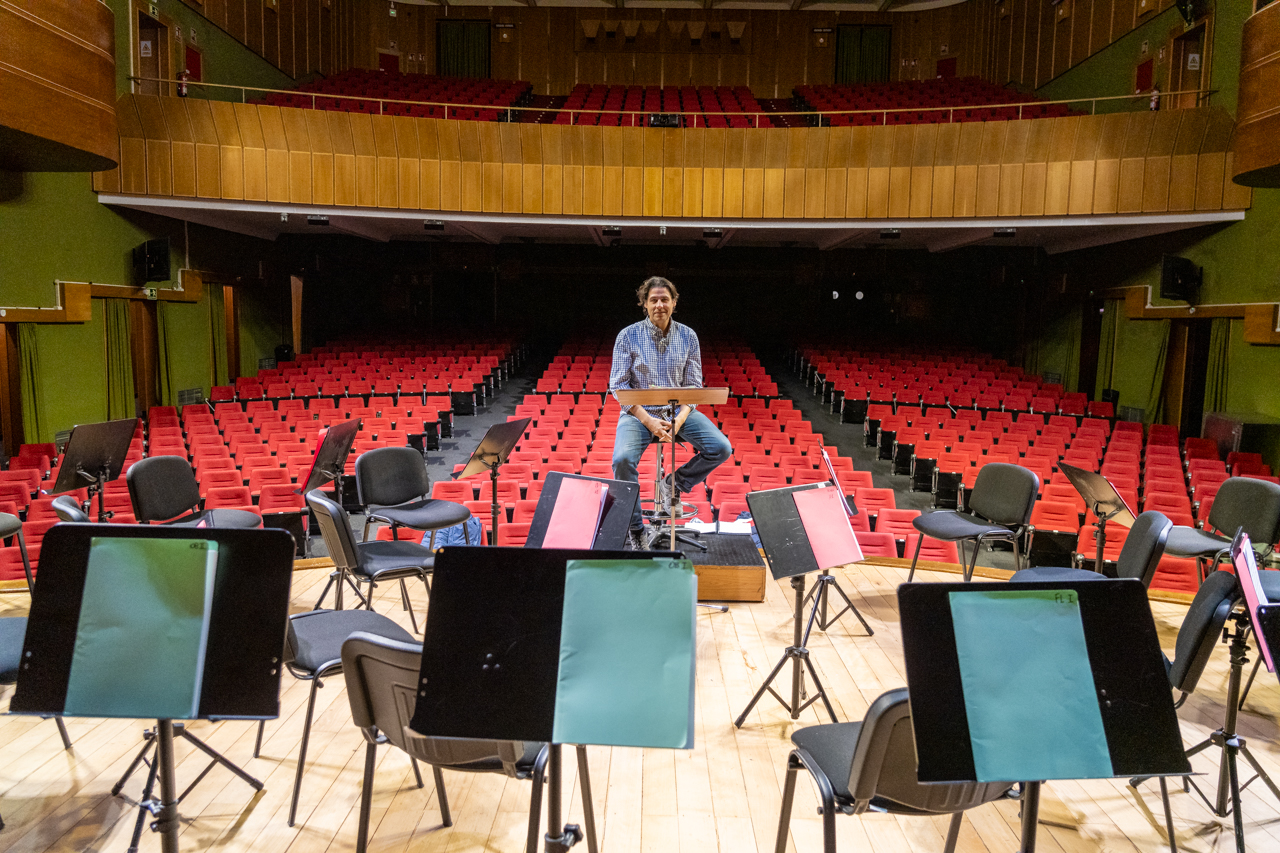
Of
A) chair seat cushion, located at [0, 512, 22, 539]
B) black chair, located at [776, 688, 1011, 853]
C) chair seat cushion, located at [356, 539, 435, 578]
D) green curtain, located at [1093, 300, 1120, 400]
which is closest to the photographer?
black chair, located at [776, 688, 1011, 853]

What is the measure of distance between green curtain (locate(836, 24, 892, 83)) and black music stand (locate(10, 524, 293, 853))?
16464 mm

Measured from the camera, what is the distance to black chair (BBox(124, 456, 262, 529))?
3.95 meters

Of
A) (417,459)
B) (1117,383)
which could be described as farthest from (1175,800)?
(1117,383)

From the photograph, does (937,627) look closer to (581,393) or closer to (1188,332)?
(581,393)

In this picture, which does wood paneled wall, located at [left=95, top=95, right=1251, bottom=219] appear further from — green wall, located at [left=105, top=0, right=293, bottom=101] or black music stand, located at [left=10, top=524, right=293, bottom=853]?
black music stand, located at [left=10, top=524, right=293, bottom=853]

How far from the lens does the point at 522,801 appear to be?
2443mm

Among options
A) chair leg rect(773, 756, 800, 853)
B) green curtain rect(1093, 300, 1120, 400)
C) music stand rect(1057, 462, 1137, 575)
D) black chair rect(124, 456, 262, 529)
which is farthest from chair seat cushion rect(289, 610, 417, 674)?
green curtain rect(1093, 300, 1120, 400)

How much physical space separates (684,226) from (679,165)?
0.76 meters

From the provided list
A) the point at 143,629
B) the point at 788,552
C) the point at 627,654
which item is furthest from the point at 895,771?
the point at 143,629

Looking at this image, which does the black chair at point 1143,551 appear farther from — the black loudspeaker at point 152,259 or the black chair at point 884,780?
the black loudspeaker at point 152,259

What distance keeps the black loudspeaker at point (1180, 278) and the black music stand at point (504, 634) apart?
940 centimetres

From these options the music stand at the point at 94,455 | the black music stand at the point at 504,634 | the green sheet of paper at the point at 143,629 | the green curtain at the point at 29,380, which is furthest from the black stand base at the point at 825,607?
the green curtain at the point at 29,380

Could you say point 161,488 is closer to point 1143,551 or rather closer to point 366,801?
point 366,801

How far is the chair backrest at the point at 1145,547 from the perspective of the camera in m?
2.84
